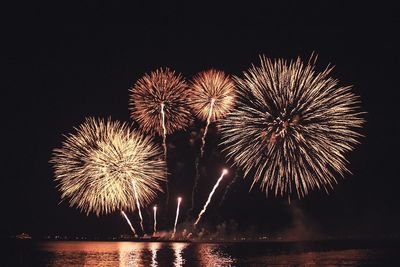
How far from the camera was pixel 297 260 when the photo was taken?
40.1m

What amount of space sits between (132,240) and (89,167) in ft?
64.8

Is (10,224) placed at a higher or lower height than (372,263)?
higher

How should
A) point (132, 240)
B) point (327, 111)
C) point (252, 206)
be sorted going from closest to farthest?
point (327, 111) < point (132, 240) < point (252, 206)

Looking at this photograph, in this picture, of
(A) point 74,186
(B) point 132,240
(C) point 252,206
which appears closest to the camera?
(A) point 74,186

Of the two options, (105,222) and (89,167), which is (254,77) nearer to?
(89,167)

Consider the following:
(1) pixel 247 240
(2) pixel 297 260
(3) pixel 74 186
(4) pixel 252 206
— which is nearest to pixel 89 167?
(3) pixel 74 186

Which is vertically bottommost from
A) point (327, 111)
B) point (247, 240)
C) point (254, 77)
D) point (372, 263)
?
point (372, 263)

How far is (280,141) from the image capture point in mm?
46594

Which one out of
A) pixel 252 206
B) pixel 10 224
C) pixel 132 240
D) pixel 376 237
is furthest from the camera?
pixel 10 224

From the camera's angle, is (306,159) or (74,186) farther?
(74,186)

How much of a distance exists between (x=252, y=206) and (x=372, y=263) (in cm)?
4824

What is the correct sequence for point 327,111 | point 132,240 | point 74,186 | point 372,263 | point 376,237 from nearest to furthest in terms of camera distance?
point 372,263 < point 327,111 < point 74,186 < point 132,240 < point 376,237

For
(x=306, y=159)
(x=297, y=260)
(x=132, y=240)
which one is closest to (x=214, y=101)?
(x=306, y=159)

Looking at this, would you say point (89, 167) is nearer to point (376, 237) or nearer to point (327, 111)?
point (327, 111)
